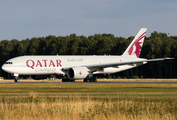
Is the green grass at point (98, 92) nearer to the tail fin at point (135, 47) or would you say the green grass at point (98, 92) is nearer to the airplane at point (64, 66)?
the airplane at point (64, 66)

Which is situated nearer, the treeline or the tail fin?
the tail fin

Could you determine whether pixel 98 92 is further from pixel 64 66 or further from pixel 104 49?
pixel 104 49

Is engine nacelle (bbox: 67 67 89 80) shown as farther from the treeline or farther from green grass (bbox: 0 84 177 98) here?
the treeline

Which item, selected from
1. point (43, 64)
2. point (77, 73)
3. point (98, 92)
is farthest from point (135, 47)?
point (98, 92)

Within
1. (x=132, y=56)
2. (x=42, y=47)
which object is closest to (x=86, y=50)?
(x=42, y=47)

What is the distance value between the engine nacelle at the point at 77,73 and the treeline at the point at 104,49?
144 ft

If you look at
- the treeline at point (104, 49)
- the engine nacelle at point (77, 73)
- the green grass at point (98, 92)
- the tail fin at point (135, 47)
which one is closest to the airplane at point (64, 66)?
the engine nacelle at point (77, 73)

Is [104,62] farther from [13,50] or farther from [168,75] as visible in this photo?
[13,50]

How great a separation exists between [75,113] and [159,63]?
88189 mm

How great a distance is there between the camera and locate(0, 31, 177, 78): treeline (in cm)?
10294

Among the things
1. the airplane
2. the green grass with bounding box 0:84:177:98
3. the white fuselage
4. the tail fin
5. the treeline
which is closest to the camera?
the green grass with bounding box 0:84:177:98

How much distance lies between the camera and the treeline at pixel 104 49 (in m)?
103

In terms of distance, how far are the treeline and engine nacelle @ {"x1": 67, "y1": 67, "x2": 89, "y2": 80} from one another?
43.9 meters

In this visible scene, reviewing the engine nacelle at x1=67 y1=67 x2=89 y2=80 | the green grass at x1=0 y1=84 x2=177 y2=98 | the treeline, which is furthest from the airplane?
the treeline
